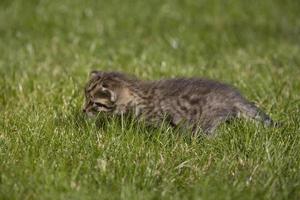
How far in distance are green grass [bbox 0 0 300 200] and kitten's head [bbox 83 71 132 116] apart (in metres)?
0.22

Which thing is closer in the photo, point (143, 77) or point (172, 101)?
point (172, 101)

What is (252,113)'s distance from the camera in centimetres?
712

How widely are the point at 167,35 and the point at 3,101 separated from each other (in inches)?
206

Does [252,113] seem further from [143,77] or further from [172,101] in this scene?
[143,77]

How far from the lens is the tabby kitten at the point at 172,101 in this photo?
718 cm

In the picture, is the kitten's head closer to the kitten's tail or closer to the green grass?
the green grass

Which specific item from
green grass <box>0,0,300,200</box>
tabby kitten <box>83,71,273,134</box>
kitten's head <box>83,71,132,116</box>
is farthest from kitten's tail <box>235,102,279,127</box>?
kitten's head <box>83,71,132,116</box>

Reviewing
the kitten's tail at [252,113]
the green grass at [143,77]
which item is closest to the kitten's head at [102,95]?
the green grass at [143,77]

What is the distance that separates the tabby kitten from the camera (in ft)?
23.6

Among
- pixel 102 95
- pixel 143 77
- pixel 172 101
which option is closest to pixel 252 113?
pixel 172 101

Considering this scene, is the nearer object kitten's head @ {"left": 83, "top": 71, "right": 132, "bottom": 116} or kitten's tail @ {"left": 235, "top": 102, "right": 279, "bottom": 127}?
kitten's tail @ {"left": 235, "top": 102, "right": 279, "bottom": 127}

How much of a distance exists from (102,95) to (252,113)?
5.44ft

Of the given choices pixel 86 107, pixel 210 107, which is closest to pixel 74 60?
pixel 86 107

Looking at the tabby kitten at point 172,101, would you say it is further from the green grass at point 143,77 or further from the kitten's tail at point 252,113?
the green grass at point 143,77
